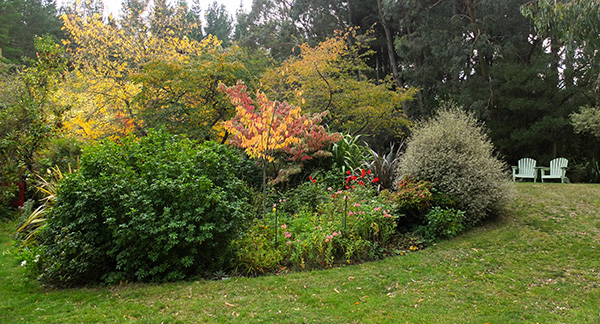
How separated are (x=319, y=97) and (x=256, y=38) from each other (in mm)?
9722

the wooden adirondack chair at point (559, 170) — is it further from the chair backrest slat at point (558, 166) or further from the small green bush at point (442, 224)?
the small green bush at point (442, 224)

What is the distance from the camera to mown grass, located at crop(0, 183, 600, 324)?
2668 millimetres

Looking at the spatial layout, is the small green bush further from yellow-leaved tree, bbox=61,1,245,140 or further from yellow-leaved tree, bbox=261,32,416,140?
yellow-leaved tree, bbox=61,1,245,140

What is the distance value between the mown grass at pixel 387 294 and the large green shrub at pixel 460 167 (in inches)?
32.2

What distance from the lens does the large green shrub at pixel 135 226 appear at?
11.1ft

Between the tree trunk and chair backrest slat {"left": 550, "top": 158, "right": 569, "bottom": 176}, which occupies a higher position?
the tree trunk

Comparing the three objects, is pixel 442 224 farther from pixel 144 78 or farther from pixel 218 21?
pixel 218 21

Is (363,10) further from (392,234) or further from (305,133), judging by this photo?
(392,234)

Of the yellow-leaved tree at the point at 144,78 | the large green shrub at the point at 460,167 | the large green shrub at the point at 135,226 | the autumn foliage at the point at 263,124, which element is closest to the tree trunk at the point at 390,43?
the yellow-leaved tree at the point at 144,78

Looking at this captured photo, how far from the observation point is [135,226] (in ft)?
11.1

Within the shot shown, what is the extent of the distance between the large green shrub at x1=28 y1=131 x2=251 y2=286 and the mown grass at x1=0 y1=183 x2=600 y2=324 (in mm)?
239

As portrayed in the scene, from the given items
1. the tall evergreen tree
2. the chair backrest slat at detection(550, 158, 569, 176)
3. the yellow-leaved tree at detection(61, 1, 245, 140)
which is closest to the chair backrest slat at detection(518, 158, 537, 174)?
the chair backrest slat at detection(550, 158, 569, 176)

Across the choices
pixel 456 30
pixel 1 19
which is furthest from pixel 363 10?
pixel 1 19

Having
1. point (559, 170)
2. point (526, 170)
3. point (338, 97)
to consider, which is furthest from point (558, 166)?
point (338, 97)
